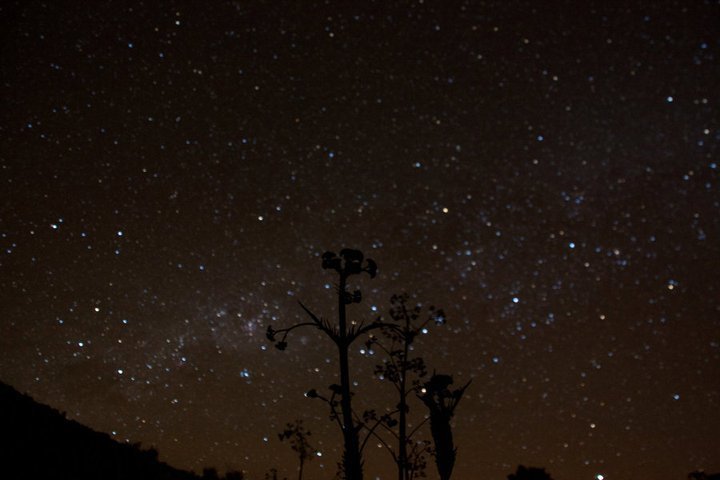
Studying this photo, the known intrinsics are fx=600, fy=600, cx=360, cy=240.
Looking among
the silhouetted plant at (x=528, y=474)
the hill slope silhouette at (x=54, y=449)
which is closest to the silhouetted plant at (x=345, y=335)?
the hill slope silhouette at (x=54, y=449)

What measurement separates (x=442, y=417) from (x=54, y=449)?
12938 mm

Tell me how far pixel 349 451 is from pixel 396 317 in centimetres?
907

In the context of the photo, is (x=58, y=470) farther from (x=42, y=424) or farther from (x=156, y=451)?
(x=156, y=451)

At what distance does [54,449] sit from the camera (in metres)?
18.3

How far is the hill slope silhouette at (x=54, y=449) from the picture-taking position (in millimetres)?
16281

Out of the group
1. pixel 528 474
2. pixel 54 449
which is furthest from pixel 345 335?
pixel 528 474

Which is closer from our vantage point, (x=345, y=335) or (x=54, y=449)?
(x=345, y=335)

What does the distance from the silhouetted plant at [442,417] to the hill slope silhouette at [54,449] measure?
35.4ft

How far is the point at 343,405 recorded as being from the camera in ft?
35.5

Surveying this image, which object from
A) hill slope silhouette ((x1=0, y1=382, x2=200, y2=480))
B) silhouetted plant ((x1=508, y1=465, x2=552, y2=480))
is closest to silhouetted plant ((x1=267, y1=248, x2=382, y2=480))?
hill slope silhouette ((x1=0, y1=382, x2=200, y2=480))

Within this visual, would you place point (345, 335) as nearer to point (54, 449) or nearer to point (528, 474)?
point (54, 449)

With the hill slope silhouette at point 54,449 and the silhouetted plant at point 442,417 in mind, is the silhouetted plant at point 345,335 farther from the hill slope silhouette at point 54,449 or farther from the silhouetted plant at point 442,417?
the hill slope silhouette at point 54,449

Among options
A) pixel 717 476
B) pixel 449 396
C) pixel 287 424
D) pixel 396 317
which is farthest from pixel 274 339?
pixel 717 476

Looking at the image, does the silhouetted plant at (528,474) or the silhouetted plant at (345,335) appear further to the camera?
the silhouetted plant at (528,474)
